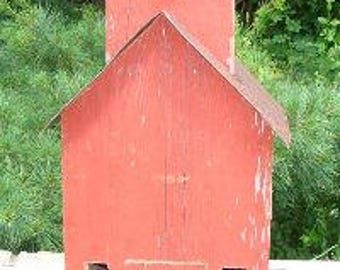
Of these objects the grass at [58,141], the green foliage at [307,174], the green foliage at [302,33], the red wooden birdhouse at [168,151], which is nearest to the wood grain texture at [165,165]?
the red wooden birdhouse at [168,151]

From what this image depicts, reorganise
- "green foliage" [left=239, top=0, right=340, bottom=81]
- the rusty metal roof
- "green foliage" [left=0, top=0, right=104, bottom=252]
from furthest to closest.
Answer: "green foliage" [left=239, top=0, right=340, bottom=81] → "green foliage" [left=0, top=0, right=104, bottom=252] → the rusty metal roof

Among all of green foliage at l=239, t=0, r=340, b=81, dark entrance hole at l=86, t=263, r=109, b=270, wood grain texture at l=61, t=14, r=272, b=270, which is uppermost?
green foliage at l=239, t=0, r=340, b=81

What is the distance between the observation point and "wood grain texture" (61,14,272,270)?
123 centimetres

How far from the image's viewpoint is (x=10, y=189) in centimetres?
250

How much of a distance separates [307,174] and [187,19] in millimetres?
1592

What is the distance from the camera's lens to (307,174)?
2.78 meters

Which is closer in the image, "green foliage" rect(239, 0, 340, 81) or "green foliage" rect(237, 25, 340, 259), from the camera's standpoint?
"green foliage" rect(237, 25, 340, 259)

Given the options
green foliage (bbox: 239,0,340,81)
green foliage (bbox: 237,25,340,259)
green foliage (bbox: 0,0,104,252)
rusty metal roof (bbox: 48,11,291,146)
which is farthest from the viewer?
green foliage (bbox: 239,0,340,81)

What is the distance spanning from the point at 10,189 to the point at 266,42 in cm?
215

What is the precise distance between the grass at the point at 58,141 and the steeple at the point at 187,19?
1158 millimetres

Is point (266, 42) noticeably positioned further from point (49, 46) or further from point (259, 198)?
point (259, 198)

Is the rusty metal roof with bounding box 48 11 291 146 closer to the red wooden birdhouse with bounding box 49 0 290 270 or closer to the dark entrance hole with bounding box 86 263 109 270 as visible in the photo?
the red wooden birdhouse with bounding box 49 0 290 270

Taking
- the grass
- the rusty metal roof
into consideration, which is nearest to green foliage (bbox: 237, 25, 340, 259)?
the grass

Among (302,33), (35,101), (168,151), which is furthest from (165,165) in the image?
(302,33)
